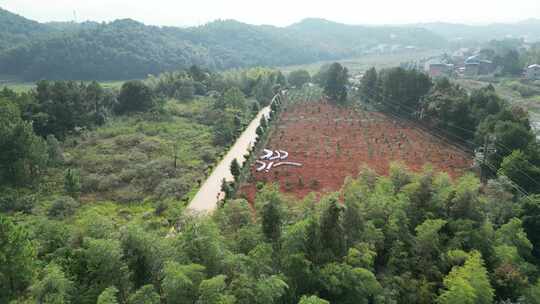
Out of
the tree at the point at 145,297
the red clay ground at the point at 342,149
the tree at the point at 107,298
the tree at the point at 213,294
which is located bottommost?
the red clay ground at the point at 342,149

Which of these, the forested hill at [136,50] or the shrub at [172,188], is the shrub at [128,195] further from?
the forested hill at [136,50]

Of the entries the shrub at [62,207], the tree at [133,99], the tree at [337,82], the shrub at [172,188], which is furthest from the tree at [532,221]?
the tree at [133,99]

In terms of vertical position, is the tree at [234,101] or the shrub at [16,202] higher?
the tree at [234,101]

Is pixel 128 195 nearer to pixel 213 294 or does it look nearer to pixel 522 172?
pixel 213 294

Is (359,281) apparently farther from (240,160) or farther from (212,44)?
(212,44)

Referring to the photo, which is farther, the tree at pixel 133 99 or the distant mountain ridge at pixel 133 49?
the distant mountain ridge at pixel 133 49

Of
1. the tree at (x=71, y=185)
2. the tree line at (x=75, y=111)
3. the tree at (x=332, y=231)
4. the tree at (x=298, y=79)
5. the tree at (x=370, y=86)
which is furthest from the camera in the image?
the tree at (x=298, y=79)

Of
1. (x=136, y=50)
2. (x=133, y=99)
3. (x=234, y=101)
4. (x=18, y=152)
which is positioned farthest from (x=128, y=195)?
(x=136, y=50)

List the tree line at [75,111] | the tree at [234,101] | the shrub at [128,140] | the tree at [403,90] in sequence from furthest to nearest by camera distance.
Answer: the tree at [234,101]
the tree at [403,90]
the shrub at [128,140]
the tree line at [75,111]
